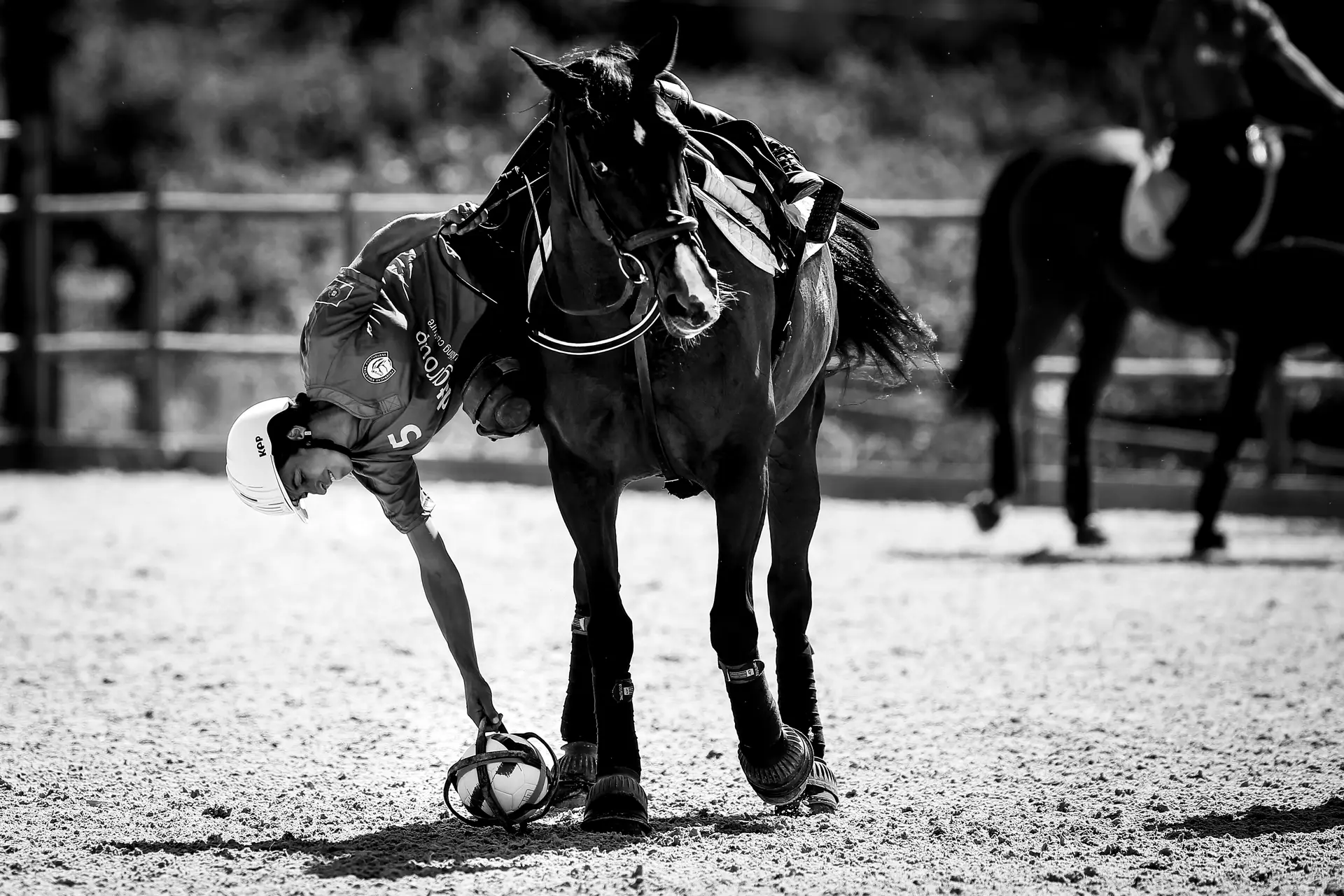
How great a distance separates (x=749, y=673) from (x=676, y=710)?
128 cm

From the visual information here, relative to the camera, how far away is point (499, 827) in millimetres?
3971

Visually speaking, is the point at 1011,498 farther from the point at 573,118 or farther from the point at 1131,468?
the point at 573,118

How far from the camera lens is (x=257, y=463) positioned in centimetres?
383

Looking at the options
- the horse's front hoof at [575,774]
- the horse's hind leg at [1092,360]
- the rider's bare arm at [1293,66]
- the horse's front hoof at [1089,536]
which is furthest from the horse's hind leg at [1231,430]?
the horse's front hoof at [575,774]

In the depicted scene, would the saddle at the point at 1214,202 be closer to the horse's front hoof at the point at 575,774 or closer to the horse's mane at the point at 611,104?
the horse's front hoof at the point at 575,774

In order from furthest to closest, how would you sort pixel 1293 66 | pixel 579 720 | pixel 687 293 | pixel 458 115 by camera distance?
pixel 458 115, pixel 1293 66, pixel 579 720, pixel 687 293

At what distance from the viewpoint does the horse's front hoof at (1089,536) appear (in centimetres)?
866

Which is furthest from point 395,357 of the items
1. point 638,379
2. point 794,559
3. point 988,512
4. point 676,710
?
point 988,512

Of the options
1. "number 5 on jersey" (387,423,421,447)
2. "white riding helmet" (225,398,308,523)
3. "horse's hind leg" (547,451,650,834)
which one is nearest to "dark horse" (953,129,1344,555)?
"horse's hind leg" (547,451,650,834)

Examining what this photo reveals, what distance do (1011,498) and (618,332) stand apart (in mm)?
5955

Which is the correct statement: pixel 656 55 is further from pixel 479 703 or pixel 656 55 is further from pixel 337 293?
pixel 479 703

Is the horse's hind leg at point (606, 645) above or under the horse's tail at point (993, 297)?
under

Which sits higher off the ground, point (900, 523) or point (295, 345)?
point (295, 345)

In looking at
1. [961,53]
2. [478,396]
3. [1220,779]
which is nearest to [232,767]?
[478,396]
